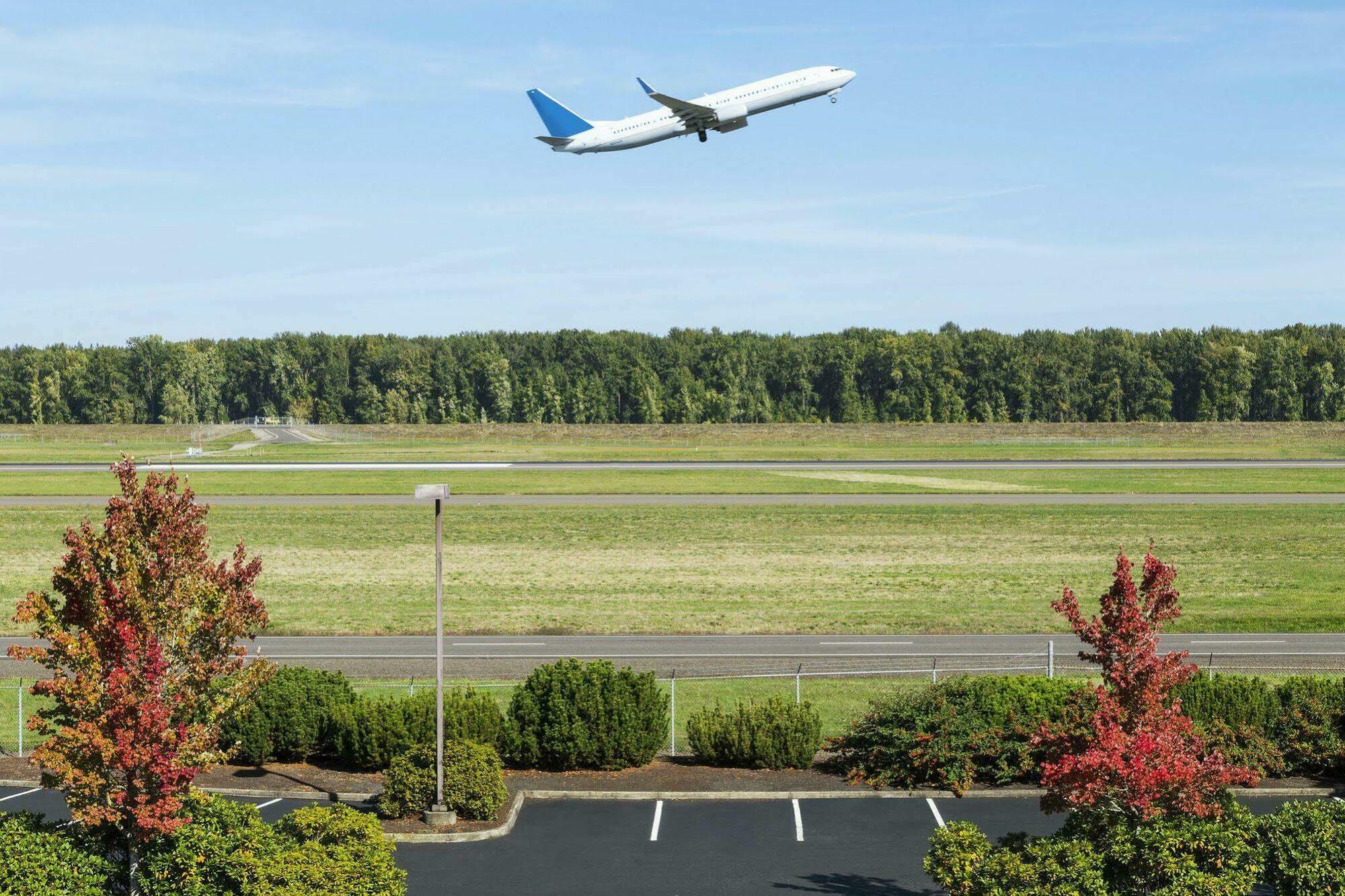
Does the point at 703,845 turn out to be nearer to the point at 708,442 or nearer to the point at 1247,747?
the point at 1247,747

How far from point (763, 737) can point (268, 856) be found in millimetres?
12709

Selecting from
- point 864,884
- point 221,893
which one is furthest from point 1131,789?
point 221,893

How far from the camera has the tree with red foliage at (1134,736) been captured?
18.1 meters

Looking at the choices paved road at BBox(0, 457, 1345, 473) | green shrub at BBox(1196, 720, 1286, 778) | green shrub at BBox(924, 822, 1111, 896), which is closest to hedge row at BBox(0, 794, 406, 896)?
green shrub at BBox(924, 822, 1111, 896)

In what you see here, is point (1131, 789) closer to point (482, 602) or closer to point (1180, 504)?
point (482, 602)

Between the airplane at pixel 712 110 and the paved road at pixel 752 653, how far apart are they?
3353 centimetres

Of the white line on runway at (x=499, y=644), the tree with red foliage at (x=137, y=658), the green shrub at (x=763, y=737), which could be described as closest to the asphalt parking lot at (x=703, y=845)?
the green shrub at (x=763, y=737)

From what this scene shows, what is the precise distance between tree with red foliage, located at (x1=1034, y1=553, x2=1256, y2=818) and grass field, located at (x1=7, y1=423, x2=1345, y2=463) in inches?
4516

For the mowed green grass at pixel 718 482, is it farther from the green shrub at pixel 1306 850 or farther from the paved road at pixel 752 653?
the green shrub at pixel 1306 850

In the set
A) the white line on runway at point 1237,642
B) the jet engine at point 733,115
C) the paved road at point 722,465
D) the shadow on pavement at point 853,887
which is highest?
the jet engine at point 733,115

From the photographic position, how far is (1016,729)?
90.7ft

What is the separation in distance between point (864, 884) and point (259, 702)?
1479 centimetres

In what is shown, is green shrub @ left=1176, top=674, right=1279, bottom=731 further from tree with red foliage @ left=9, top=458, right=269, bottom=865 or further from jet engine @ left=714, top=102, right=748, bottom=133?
jet engine @ left=714, top=102, right=748, bottom=133

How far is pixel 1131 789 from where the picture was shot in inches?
723
